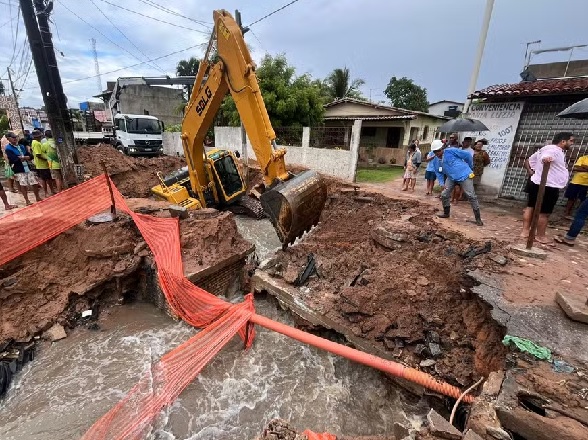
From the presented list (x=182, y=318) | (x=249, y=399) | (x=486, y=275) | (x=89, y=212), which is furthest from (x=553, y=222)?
(x=89, y=212)

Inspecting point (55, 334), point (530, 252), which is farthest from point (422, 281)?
point (55, 334)

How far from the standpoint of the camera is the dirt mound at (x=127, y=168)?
38.1 feet

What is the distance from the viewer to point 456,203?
26.7ft

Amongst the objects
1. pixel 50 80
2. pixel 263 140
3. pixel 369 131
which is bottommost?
pixel 263 140

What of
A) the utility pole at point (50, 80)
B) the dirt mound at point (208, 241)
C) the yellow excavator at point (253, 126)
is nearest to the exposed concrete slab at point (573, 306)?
the yellow excavator at point (253, 126)

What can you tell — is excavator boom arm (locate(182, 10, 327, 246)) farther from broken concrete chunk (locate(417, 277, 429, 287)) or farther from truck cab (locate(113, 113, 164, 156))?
truck cab (locate(113, 113, 164, 156))

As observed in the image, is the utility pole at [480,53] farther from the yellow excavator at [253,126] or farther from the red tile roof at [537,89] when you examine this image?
the yellow excavator at [253,126]

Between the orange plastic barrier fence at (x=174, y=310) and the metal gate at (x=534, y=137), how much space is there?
23.3 ft

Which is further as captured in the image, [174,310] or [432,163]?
[432,163]

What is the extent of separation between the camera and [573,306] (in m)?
3.18

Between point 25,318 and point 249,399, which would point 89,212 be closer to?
point 25,318

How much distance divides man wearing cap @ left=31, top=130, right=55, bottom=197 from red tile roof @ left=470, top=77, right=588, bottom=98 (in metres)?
11.5

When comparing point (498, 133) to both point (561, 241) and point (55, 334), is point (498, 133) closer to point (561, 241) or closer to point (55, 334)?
point (561, 241)

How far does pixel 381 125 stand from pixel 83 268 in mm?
15842
